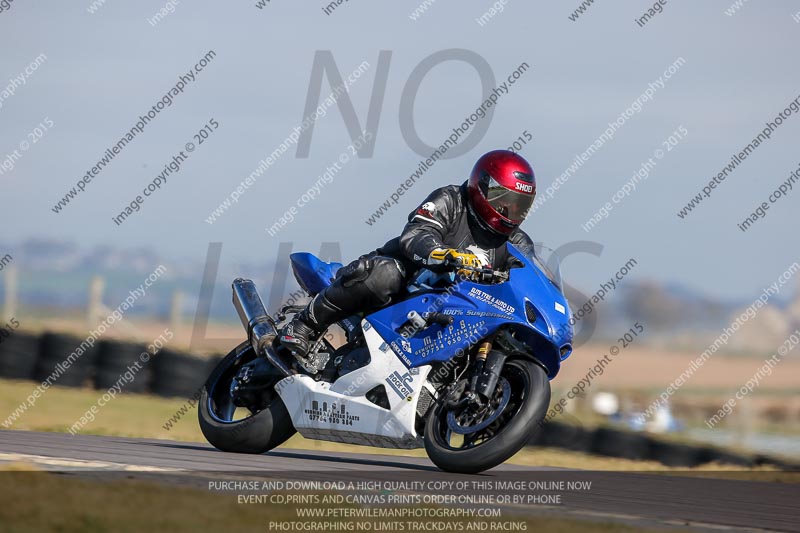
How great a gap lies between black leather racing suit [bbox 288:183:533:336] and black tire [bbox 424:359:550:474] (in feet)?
3.03

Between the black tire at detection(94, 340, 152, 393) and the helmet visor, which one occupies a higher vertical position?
the helmet visor

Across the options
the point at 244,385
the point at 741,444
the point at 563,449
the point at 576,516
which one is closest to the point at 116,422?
the point at 563,449

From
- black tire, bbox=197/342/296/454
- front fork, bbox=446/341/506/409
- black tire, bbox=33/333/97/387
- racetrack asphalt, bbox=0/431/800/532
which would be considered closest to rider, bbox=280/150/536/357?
black tire, bbox=197/342/296/454

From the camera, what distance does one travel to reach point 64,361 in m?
14.7

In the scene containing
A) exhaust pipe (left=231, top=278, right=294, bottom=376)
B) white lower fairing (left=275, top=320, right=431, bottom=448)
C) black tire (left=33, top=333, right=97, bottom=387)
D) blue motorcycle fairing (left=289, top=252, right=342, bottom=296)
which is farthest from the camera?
black tire (left=33, top=333, right=97, bottom=387)

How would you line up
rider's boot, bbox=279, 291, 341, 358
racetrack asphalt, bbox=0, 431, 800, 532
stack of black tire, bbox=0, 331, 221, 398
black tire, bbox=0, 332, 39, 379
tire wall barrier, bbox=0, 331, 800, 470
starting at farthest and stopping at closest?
black tire, bbox=0, 332, 39, 379
stack of black tire, bbox=0, 331, 221, 398
tire wall barrier, bbox=0, 331, 800, 470
rider's boot, bbox=279, 291, 341, 358
racetrack asphalt, bbox=0, 431, 800, 532

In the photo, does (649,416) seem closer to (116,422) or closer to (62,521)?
(116,422)

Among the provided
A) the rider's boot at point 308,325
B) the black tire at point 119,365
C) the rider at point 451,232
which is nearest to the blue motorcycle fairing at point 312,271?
the rider's boot at point 308,325

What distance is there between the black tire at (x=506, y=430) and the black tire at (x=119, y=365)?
8.04 meters

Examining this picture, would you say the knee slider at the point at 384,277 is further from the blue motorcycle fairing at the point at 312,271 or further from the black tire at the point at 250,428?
the black tire at the point at 250,428

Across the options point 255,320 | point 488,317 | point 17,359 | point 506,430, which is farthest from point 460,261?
point 17,359

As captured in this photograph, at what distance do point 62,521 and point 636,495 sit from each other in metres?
3.47

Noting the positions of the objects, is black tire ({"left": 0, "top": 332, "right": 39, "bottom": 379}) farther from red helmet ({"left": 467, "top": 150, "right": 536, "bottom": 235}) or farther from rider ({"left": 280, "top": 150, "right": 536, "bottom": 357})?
red helmet ({"left": 467, "top": 150, "right": 536, "bottom": 235})

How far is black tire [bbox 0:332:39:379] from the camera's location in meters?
14.8
